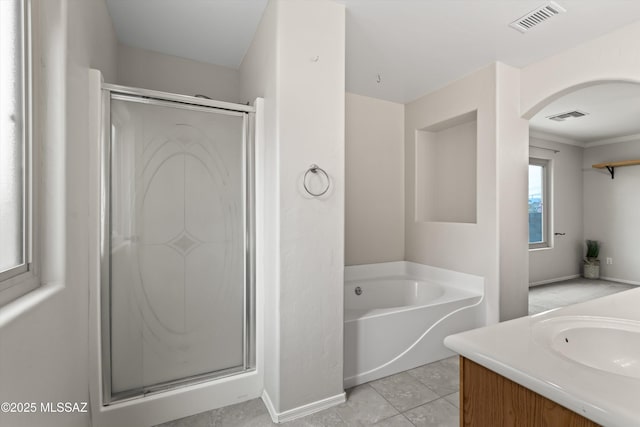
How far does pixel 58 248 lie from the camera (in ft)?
3.72

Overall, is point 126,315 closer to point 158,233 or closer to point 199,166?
point 158,233

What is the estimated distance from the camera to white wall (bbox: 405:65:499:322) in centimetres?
261

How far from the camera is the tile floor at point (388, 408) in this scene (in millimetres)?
1699

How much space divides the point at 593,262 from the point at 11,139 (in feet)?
23.4

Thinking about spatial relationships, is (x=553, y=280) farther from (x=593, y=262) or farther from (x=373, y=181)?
(x=373, y=181)

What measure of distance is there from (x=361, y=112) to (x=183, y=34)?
71.2 inches

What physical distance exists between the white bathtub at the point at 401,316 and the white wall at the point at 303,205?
293 mm

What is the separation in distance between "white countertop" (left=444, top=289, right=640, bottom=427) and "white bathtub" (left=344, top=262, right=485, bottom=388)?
4.17 feet

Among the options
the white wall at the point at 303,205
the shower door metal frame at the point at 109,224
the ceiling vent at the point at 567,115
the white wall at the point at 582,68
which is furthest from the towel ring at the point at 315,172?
the ceiling vent at the point at 567,115

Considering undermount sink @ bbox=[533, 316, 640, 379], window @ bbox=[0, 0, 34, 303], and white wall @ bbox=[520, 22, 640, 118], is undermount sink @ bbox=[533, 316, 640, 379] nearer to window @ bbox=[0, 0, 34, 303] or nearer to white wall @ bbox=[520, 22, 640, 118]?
window @ bbox=[0, 0, 34, 303]

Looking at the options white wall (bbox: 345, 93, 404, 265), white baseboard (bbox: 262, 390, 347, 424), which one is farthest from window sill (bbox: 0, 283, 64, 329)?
white wall (bbox: 345, 93, 404, 265)

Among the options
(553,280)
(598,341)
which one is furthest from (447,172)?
(553,280)

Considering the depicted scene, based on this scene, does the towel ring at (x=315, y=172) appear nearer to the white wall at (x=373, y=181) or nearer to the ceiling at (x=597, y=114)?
the white wall at (x=373, y=181)

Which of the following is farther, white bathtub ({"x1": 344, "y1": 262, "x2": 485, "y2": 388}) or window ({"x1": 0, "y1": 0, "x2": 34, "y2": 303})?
white bathtub ({"x1": 344, "y1": 262, "x2": 485, "y2": 388})
